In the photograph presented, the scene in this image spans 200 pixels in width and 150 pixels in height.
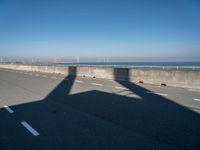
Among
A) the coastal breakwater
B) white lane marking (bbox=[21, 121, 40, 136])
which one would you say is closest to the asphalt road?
white lane marking (bbox=[21, 121, 40, 136])

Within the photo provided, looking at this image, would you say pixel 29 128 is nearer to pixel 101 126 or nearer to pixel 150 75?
pixel 101 126

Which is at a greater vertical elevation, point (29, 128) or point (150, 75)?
point (150, 75)

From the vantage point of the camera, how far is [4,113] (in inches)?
296

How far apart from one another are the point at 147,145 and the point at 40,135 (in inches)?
98.8

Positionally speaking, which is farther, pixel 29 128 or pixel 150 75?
pixel 150 75

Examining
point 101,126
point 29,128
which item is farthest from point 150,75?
point 29,128

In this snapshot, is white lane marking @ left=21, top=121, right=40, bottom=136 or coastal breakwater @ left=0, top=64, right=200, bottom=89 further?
coastal breakwater @ left=0, top=64, right=200, bottom=89

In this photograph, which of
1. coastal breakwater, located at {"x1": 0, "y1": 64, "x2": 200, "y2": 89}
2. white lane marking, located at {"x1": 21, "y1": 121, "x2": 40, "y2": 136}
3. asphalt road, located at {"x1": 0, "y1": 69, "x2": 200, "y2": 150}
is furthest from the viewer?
coastal breakwater, located at {"x1": 0, "y1": 64, "x2": 200, "y2": 89}

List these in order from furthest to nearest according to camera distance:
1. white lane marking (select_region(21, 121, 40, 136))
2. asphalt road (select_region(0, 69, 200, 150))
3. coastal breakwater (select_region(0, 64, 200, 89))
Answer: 1. coastal breakwater (select_region(0, 64, 200, 89))
2. white lane marking (select_region(21, 121, 40, 136))
3. asphalt road (select_region(0, 69, 200, 150))

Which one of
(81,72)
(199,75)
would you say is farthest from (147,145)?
(81,72)

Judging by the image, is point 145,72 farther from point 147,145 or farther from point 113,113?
point 147,145

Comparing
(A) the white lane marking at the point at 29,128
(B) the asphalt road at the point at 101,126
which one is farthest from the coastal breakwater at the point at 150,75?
(A) the white lane marking at the point at 29,128

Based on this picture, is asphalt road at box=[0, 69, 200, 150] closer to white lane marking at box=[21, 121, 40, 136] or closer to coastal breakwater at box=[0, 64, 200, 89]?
white lane marking at box=[21, 121, 40, 136]

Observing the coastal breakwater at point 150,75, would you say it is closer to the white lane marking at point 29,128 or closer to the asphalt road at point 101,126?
the asphalt road at point 101,126
